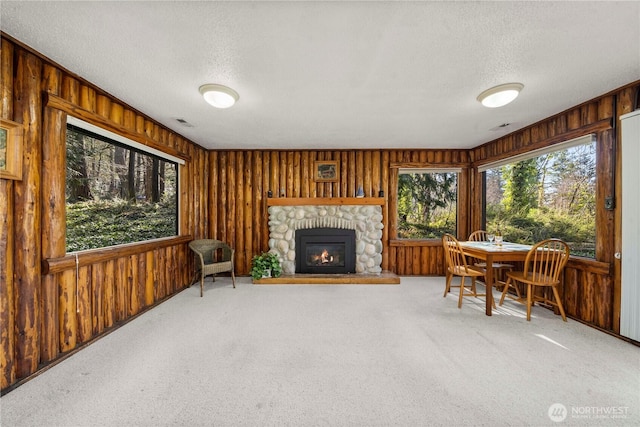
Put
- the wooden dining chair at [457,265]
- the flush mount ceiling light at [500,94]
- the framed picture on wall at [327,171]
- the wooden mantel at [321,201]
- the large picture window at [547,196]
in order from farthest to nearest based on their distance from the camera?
1. the framed picture on wall at [327,171]
2. the wooden mantel at [321,201]
3. the wooden dining chair at [457,265]
4. the large picture window at [547,196]
5. the flush mount ceiling light at [500,94]

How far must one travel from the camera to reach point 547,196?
344 cm

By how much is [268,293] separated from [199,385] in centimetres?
208

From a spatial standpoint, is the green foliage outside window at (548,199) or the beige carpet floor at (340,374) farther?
the green foliage outside window at (548,199)

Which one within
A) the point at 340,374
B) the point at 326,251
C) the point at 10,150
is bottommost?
the point at 340,374

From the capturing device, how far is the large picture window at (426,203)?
4898mm

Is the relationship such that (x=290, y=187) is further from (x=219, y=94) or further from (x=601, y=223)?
(x=601, y=223)

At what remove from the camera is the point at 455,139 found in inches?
→ 163

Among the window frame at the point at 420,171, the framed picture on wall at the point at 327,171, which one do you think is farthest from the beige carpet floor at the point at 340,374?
the framed picture on wall at the point at 327,171

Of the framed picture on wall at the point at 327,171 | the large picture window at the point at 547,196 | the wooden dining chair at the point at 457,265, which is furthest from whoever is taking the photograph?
the framed picture on wall at the point at 327,171

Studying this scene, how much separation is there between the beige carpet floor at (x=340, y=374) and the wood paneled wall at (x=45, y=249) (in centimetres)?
23

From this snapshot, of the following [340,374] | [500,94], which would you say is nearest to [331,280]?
[340,374]

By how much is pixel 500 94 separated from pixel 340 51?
5.67 ft

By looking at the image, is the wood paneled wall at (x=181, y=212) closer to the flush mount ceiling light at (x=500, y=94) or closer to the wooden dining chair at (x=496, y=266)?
the wooden dining chair at (x=496, y=266)

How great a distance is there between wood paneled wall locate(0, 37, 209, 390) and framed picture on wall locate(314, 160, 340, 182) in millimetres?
2989
